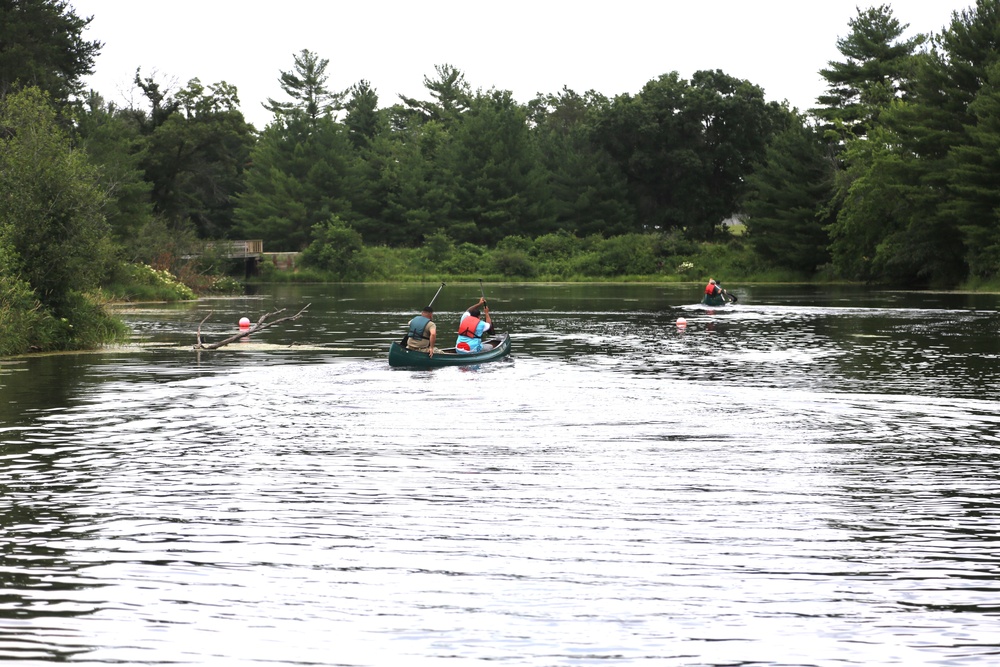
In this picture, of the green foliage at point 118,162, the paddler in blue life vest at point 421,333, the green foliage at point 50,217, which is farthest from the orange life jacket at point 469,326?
the green foliage at point 118,162

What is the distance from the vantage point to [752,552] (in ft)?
38.4

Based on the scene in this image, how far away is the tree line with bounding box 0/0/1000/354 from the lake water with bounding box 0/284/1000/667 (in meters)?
37.1

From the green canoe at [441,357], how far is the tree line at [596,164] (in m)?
30.5

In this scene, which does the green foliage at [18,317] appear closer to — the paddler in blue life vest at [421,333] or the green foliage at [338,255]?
the paddler in blue life vest at [421,333]

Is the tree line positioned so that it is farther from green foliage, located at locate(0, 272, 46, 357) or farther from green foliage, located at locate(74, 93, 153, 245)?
green foliage, located at locate(0, 272, 46, 357)

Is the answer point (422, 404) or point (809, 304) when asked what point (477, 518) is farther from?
point (809, 304)

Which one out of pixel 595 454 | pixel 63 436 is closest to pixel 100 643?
pixel 595 454

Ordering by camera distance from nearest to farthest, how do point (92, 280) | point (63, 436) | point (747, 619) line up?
point (747, 619)
point (63, 436)
point (92, 280)

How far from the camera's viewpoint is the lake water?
9.17 meters

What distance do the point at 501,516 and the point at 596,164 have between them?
340 feet

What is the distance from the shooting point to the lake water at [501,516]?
917 cm

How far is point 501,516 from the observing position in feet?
44.1

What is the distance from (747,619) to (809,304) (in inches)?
2233

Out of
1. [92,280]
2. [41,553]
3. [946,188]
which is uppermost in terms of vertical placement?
[946,188]
